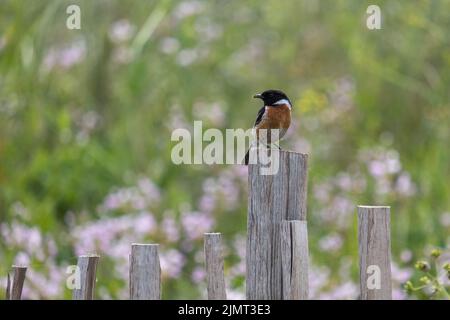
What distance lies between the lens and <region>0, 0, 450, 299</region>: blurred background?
5.57 m

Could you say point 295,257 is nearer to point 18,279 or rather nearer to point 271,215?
point 271,215

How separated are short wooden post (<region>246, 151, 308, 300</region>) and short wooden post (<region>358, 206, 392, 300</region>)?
20cm

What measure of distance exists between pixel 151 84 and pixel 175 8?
811 millimetres

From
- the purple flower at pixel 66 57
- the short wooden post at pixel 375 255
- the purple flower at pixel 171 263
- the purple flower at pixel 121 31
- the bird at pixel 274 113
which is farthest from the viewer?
the purple flower at pixel 66 57

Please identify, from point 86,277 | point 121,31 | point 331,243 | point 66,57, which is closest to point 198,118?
point 121,31

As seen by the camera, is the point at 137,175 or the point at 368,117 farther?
the point at 368,117

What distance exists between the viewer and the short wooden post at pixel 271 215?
2.51 metres

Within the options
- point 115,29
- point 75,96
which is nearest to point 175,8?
point 115,29

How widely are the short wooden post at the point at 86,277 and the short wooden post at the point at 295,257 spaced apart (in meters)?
0.50

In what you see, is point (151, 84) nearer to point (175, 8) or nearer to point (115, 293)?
point (175, 8)

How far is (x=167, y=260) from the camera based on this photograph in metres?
5.26

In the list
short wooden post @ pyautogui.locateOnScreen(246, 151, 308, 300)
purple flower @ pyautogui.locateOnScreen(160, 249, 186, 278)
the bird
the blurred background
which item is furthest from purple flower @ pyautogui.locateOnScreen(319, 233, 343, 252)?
short wooden post @ pyautogui.locateOnScreen(246, 151, 308, 300)

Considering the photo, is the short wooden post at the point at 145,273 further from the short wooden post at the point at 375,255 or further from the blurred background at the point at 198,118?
the blurred background at the point at 198,118

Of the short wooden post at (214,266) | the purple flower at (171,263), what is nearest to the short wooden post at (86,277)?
the short wooden post at (214,266)
